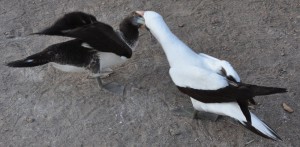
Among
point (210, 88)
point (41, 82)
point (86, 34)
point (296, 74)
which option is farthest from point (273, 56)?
point (41, 82)

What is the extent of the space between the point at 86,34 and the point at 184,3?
6.65 feet

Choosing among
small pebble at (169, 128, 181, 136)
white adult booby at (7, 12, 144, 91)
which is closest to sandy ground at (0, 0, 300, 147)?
small pebble at (169, 128, 181, 136)

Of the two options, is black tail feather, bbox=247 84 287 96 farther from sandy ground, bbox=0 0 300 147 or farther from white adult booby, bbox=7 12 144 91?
white adult booby, bbox=7 12 144 91

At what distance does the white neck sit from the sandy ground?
0.58 metres

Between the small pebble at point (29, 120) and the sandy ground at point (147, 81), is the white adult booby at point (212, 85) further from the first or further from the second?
the small pebble at point (29, 120)

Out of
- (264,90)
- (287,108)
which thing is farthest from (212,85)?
(287,108)

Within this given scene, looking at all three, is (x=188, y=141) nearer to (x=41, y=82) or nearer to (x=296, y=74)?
(x=296, y=74)

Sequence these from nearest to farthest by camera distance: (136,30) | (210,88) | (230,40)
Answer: (210,88)
(136,30)
(230,40)

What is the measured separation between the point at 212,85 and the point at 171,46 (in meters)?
0.59

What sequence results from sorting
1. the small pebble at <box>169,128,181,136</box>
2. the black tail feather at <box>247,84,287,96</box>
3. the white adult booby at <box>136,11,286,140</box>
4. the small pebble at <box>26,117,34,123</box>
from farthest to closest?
1. the small pebble at <box>26,117,34,123</box>
2. the small pebble at <box>169,128,181,136</box>
3. the white adult booby at <box>136,11,286,140</box>
4. the black tail feather at <box>247,84,287,96</box>

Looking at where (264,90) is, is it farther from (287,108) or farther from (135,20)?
(135,20)

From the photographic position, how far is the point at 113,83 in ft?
15.6

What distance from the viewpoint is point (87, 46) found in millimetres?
4258

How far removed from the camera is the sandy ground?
4.20m
